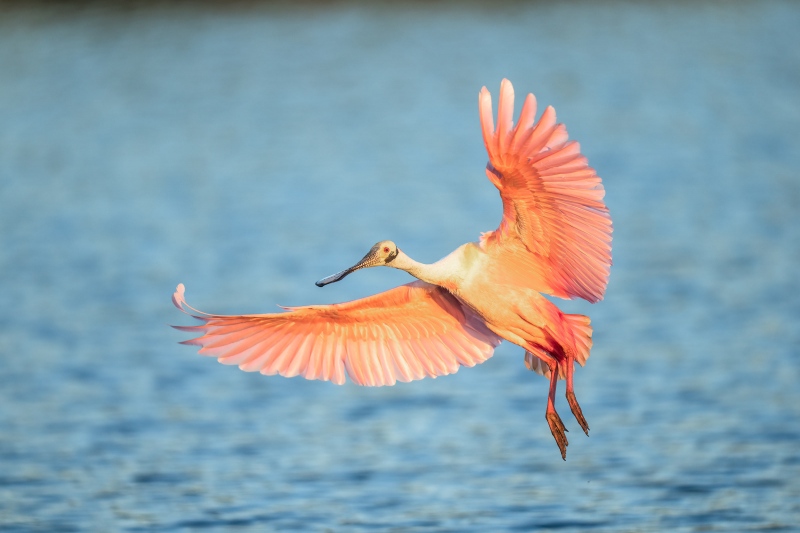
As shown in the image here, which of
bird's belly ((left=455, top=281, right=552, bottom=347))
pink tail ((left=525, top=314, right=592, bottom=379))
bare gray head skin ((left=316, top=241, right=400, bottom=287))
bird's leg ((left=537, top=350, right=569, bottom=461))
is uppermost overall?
bare gray head skin ((left=316, top=241, right=400, bottom=287))

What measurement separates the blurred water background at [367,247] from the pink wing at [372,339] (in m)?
2.29

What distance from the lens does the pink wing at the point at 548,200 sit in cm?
789

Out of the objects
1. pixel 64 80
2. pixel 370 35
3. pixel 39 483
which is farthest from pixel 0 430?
pixel 370 35

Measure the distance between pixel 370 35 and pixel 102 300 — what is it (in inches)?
576

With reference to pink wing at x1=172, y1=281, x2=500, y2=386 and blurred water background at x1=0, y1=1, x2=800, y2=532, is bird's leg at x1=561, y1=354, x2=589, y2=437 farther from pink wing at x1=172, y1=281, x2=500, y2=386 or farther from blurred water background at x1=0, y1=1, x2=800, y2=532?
blurred water background at x1=0, y1=1, x2=800, y2=532

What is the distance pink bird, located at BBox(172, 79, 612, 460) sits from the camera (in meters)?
8.16

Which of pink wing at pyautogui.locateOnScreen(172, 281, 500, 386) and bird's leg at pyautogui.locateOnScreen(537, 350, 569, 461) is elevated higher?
pink wing at pyautogui.locateOnScreen(172, 281, 500, 386)

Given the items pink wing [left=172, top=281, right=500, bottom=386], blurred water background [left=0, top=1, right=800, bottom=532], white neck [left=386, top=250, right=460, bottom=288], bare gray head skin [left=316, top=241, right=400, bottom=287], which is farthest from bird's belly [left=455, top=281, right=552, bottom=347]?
blurred water background [left=0, top=1, right=800, bottom=532]

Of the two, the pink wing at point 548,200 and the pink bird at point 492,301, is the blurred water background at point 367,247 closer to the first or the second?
the pink bird at point 492,301

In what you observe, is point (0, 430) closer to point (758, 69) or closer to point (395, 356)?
point (395, 356)

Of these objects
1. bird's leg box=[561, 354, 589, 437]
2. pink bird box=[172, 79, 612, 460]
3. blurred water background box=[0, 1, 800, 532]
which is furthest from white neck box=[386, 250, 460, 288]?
blurred water background box=[0, 1, 800, 532]

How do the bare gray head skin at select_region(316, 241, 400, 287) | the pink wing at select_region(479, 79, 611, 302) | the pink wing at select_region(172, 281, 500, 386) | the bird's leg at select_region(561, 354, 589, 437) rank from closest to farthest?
the pink wing at select_region(479, 79, 611, 302), the bird's leg at select_region(561, 354, 589, 437), the bare gray head skin at select_region(316, 241, 400, 287), the pink wing at select_region(172, 281, 500, 386)

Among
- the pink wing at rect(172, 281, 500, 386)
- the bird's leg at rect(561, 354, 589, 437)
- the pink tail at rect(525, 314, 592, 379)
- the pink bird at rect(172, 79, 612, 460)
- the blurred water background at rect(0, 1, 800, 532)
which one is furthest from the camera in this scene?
the blurred water background at rect(0, 1, 800, 532)

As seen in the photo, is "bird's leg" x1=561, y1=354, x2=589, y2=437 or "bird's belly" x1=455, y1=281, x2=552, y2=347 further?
"bird's belly" x1=455, y1=281, x2=552, y2=347
